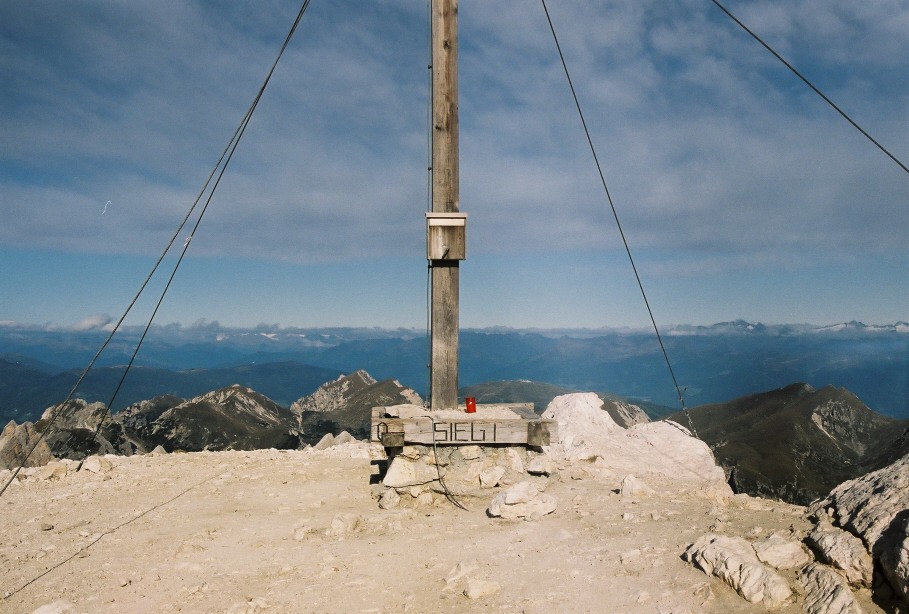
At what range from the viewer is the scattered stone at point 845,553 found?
455cm

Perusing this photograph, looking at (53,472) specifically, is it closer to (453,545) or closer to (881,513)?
(453,545)

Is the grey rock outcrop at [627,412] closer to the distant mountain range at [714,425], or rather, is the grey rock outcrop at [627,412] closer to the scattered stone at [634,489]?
the distant mountain range at [714,425]

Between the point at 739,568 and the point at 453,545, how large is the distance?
124 inches

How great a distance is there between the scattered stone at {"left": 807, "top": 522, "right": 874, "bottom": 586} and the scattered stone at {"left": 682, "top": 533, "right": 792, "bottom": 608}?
0.57 metres

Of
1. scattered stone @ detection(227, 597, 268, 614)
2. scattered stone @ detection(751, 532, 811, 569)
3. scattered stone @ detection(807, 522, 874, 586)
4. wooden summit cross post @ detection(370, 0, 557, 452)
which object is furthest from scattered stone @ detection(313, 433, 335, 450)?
scattered stone @ detection(807, 522, 874, 586)

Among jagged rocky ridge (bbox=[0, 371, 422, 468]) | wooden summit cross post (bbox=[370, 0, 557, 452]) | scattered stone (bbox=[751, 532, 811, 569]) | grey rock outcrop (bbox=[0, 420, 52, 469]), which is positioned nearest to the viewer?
scattered stone (bbox=[751, 532, 811, 569])

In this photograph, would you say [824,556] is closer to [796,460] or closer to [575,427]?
[575,427]

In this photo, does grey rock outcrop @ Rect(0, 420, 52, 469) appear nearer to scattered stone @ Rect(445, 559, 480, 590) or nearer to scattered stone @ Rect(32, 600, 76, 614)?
scattered stone @ Rect(32, 600, 76, 614)

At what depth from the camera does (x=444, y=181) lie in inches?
359

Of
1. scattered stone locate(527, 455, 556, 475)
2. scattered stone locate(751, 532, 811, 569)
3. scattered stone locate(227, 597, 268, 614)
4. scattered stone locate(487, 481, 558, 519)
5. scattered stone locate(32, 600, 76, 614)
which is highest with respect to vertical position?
scattered stone locate(751, 532, 811, 569)

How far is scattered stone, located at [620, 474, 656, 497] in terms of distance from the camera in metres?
7.81

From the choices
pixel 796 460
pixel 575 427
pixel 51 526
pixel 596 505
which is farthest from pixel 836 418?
pixel 51 526

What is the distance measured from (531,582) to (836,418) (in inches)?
2830

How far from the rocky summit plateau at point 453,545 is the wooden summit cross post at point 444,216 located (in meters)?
1.66
